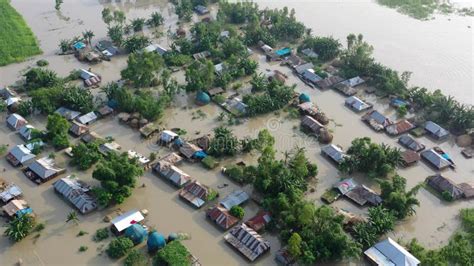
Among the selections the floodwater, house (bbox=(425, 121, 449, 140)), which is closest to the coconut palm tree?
house (bbox=(425, 121, 449, 140))

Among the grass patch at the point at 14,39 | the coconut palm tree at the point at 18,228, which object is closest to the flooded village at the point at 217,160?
the coconut palm tree at the point at 18,228

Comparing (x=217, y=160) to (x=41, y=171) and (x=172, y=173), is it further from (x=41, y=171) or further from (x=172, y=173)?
(x=41, y=171)

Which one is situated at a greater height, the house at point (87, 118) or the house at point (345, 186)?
the house at point (87, 118)

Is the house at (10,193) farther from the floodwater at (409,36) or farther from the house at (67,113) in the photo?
the floodwater at (409,36)

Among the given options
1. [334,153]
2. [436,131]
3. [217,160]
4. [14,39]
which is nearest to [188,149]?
[217,160]

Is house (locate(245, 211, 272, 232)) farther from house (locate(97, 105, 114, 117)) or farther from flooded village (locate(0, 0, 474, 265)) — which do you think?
house (locate(97, 105, 114, 117))
